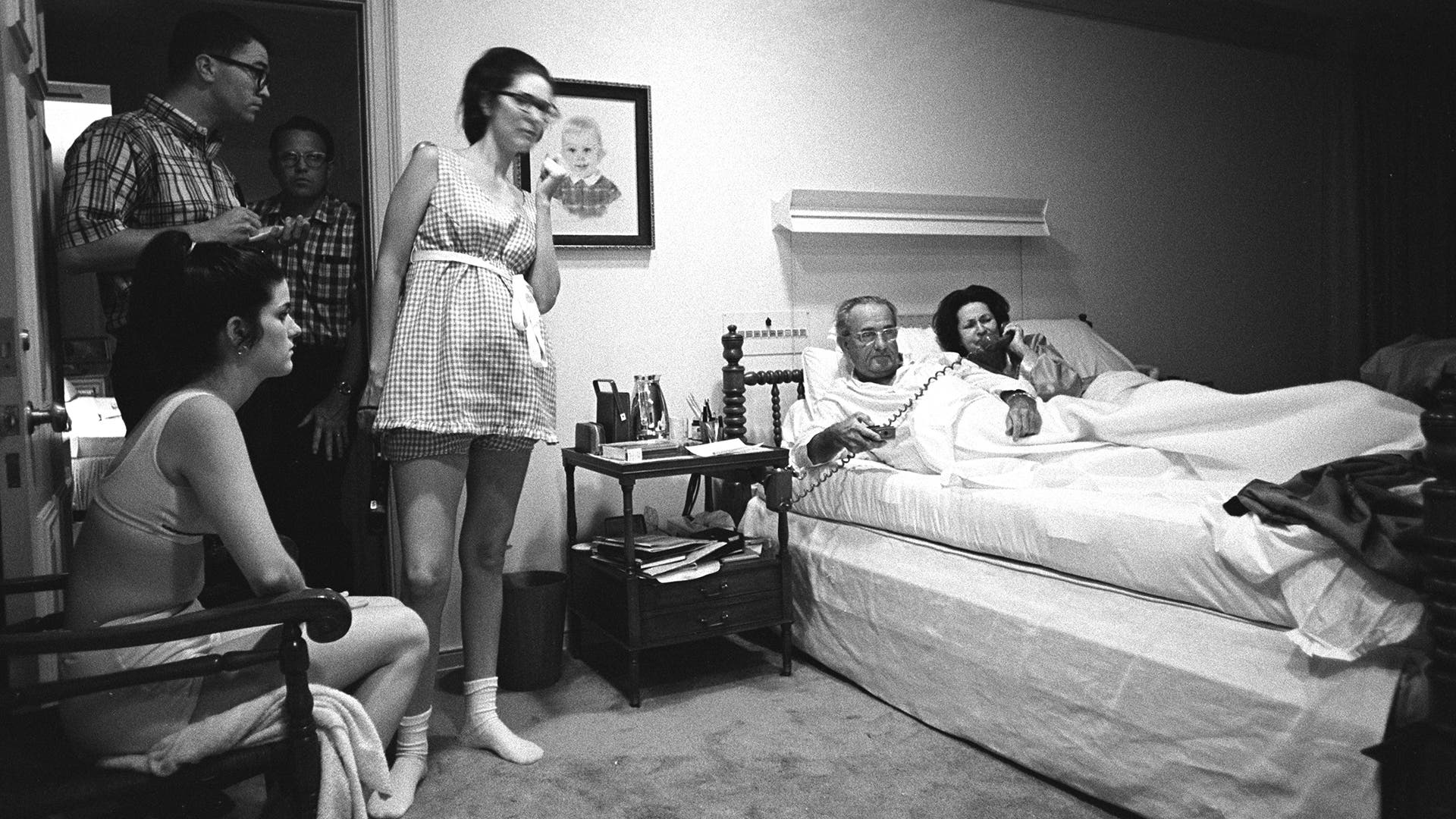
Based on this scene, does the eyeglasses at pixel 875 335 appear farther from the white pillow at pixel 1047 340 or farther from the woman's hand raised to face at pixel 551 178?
the woman's hand raised to face at pixel 551 178

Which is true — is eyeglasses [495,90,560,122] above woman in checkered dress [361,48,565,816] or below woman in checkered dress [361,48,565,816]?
above

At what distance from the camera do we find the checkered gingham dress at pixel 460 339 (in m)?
2.01

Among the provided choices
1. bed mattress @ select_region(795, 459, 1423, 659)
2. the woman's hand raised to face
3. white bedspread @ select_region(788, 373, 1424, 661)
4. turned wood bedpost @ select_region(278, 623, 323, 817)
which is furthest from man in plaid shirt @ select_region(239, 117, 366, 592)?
bed mattress @ select_region(795, 459, 1423, 659)

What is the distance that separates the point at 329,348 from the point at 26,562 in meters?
1.39

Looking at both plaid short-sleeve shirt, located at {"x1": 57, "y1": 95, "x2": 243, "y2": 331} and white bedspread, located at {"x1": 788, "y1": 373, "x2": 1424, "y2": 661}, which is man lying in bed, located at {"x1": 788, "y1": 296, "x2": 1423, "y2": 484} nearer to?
white bedspread, located at {"x1": 788, "y1": 373, "x2": 1424, "y2": 661}

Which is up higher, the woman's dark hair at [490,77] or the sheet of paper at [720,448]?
the woman's dark hair at [490,77]

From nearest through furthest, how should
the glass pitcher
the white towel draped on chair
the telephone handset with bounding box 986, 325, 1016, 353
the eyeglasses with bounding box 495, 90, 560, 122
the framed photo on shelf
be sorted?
the white towel draped on chair
the eyeglasses with bounding box 495, 90, 560, 122
the glass pitcher
the framed photo on shelf
the telephone handset with bounding box 986, 325, 1016, 353

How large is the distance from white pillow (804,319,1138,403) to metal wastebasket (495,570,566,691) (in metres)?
0.97

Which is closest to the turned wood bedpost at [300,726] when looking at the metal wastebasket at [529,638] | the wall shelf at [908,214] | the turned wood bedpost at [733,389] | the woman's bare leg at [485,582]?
the woman's bare leg at [485,582]

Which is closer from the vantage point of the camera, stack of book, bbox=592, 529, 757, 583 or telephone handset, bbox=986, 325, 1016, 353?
stack of book, bbox=592, 529, 757, 583

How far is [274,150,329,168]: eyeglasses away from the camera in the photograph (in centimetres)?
297

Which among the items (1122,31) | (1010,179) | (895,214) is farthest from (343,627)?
(1122,31)

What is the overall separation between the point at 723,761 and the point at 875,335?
4.40 ft

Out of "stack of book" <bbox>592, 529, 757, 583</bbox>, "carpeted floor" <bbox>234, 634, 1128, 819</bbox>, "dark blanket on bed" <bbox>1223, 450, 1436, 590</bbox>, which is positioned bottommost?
"carpeted floor" <bbox>234, 634, 1128, 819</bbox>
